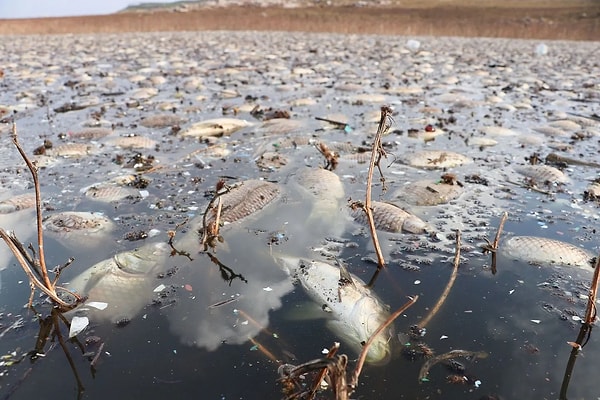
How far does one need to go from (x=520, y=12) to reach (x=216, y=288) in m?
43.7

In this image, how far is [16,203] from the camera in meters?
4.22

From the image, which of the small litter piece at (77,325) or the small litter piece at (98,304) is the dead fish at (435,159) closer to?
the small litter piece at (98,304)

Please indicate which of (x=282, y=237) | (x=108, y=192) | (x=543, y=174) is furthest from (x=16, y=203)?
(x=543, y=174)

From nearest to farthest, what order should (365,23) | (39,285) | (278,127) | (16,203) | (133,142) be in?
(39,285), (16,203), (133,142), (278,127), (365,23)

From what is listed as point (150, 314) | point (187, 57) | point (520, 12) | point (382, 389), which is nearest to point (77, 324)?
point (150, 314)

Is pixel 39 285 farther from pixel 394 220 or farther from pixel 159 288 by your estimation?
pixel 394 220

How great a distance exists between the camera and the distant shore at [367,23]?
29344 millimetres

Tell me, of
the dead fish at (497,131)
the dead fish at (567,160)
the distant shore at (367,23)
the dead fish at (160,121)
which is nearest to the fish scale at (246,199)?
the dead fish at (160,121)

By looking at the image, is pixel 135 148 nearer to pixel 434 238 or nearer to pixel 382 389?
pixel 434 238

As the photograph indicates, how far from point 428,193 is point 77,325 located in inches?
127

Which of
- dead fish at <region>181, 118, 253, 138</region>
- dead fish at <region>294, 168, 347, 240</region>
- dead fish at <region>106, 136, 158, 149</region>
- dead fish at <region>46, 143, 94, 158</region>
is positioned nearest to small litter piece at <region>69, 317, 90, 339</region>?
dead fish at <region>294, 168, 347, 240</region>

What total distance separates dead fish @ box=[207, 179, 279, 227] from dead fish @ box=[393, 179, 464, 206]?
4.15 feet

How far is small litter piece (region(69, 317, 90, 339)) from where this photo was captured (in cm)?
264

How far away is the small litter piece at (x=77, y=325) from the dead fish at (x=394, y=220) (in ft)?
7.51
